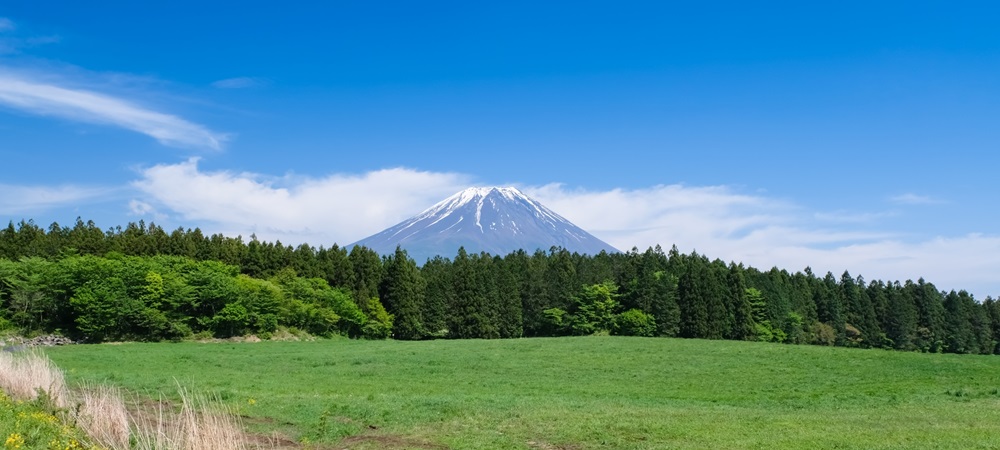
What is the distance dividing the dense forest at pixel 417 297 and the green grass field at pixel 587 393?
58.8 feet

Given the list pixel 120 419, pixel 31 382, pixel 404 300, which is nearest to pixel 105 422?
pixel 120 419

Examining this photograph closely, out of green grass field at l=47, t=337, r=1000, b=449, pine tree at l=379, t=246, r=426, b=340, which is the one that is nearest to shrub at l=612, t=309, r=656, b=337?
pine tree at l=379, t=246, r=426, b=340

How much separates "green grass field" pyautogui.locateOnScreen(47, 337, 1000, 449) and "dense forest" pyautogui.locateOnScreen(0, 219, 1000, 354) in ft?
58.8

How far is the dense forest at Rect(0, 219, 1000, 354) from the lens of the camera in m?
60.5

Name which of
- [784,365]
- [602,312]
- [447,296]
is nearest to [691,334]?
[602,312]

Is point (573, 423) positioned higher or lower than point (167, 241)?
lower

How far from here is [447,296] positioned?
85.2 meters

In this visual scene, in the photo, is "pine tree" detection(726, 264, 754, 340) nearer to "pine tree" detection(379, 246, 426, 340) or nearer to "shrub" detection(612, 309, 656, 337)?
"shrub" detection(612, 309, 656, 337)

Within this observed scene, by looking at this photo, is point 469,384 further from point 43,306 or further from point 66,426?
point 43,306

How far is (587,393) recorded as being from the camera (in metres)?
25.0

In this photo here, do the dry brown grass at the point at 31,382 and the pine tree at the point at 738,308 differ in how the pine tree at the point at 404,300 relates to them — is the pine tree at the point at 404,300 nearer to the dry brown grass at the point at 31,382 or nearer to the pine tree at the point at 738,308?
the pine tree at the point at 738,308

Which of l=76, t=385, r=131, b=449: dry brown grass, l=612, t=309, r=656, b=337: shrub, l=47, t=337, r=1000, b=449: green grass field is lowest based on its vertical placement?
l=47, t=337, r=1000, b=449: green grass field

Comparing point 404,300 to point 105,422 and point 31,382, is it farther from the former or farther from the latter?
point 105,422

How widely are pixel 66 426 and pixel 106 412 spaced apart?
126cm
